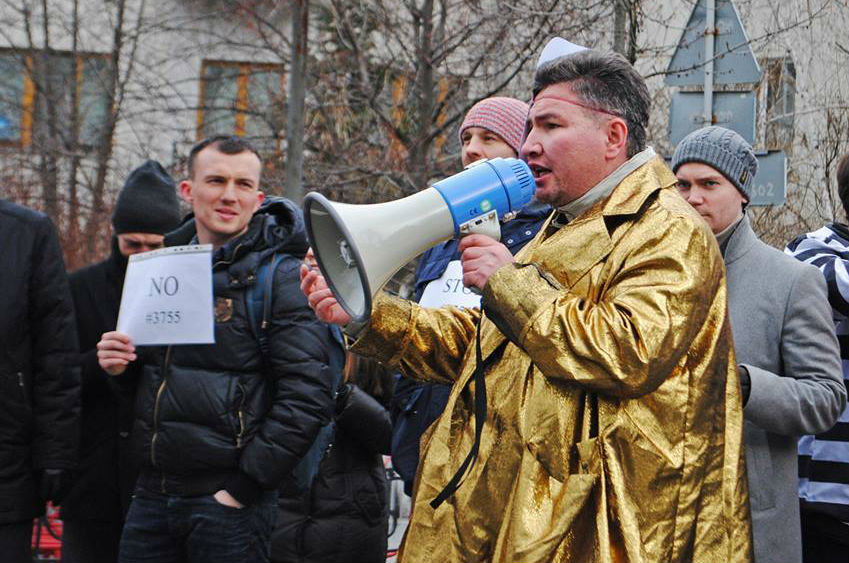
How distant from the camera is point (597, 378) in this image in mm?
2314

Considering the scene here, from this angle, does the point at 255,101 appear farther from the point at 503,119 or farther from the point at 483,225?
the point at 483,225

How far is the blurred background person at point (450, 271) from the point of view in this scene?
3.71 metres

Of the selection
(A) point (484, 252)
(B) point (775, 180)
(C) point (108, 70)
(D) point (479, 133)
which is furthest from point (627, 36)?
(C) point (108, 70)

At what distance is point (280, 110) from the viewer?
10.6 meters

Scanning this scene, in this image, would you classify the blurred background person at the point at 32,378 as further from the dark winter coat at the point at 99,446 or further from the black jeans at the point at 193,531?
the black jeans at the point at 193,531

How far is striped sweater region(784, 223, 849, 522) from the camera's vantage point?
3633 mm

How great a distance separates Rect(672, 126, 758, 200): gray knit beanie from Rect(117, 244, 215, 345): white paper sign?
1.75m

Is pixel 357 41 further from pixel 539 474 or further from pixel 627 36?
pixel 539 474

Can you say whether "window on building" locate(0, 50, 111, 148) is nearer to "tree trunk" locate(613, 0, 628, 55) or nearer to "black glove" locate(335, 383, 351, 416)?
"tree trunk" locate(613, 0, 628, 55)

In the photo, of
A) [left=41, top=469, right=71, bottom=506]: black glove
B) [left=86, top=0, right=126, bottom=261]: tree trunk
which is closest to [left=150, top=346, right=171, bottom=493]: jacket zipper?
[left=41, top=469, right=71, bottom=506]: black glove

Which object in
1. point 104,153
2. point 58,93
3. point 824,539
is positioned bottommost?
point 824,539

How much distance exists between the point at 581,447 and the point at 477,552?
368mm

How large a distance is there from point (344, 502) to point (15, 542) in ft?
4.50

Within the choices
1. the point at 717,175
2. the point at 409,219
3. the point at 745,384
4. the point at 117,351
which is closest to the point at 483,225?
the point at 409,219
